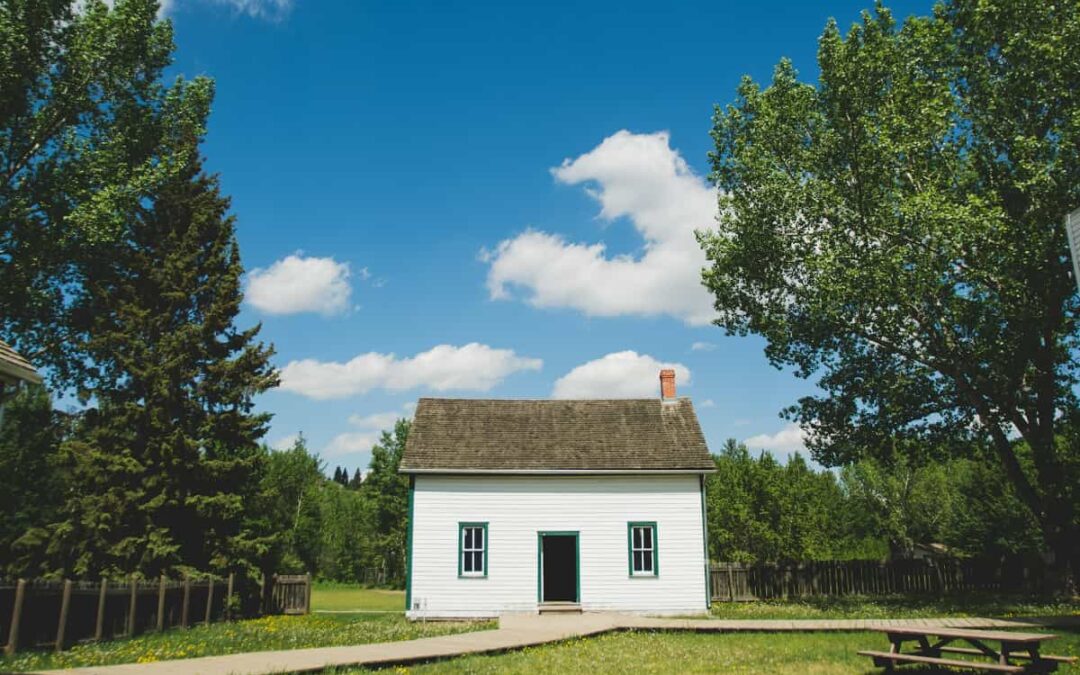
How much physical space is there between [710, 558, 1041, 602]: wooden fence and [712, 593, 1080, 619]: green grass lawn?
3.23 feet

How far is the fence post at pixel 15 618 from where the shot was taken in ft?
43.5

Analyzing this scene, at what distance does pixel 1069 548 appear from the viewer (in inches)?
900

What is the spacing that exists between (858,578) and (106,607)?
81.3 ft

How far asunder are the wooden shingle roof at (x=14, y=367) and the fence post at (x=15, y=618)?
4235 millimetres

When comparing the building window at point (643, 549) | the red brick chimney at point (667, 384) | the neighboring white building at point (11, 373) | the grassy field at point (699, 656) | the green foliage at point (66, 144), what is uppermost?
the green foliage at point (66, 144)

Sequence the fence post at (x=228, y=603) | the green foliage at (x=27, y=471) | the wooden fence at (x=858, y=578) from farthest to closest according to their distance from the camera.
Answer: the green foliage at (x=27, y=471)
the wooden fence at (x=858, y=578)
the fence post at (x=228, y=603)

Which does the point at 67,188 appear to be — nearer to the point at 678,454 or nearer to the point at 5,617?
the point at 5,617

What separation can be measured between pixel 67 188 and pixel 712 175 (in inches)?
876

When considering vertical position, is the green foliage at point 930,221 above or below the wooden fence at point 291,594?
above

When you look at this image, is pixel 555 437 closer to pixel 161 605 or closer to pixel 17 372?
pixel 161 605

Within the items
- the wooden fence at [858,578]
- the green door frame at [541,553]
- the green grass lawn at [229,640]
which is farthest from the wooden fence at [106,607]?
the wooden fence at [858,578]

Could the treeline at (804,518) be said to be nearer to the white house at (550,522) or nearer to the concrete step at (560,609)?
the white house at (550,522)

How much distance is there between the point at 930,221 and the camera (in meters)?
19.8

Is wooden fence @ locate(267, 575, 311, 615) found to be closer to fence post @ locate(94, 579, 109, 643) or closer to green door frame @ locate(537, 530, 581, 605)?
green door frame @ locate(537, 530, 581, 605)
